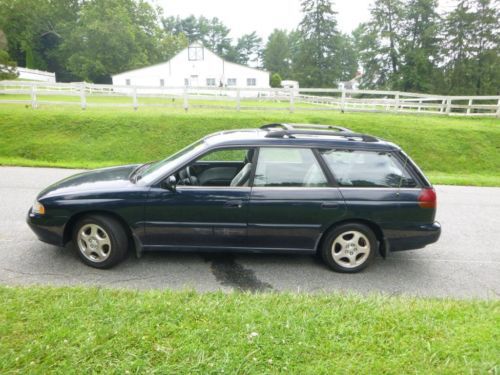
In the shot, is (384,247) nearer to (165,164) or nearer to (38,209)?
(165,164)

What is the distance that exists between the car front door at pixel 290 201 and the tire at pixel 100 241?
150 cm

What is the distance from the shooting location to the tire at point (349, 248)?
432 cm

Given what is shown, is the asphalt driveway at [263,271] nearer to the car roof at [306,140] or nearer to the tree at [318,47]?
the car roof at [306,140]

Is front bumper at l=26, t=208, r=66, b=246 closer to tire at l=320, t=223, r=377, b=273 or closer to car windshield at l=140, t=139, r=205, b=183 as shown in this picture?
car windshield at l=140, t=139, r=205, b=183

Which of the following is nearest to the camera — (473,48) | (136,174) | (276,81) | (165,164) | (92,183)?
(92,183)

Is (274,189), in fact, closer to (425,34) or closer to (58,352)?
(58,352)

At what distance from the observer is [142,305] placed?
3178 mm

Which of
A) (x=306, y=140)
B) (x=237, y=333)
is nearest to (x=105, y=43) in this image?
(x=306, y=140)

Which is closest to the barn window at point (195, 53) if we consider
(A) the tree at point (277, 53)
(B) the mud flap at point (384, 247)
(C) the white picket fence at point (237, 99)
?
(C) the white picket fence at point (237, 99)

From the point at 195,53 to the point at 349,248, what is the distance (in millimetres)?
44134

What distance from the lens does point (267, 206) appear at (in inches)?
164

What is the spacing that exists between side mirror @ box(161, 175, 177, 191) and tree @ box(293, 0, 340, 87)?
186 ft

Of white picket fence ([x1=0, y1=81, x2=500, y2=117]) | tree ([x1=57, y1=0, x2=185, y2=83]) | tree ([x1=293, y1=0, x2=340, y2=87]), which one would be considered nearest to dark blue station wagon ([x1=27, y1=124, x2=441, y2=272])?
white picket fence ([x1=0, y1=81, x2=500, y2=117])

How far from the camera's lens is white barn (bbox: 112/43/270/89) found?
145 ft
